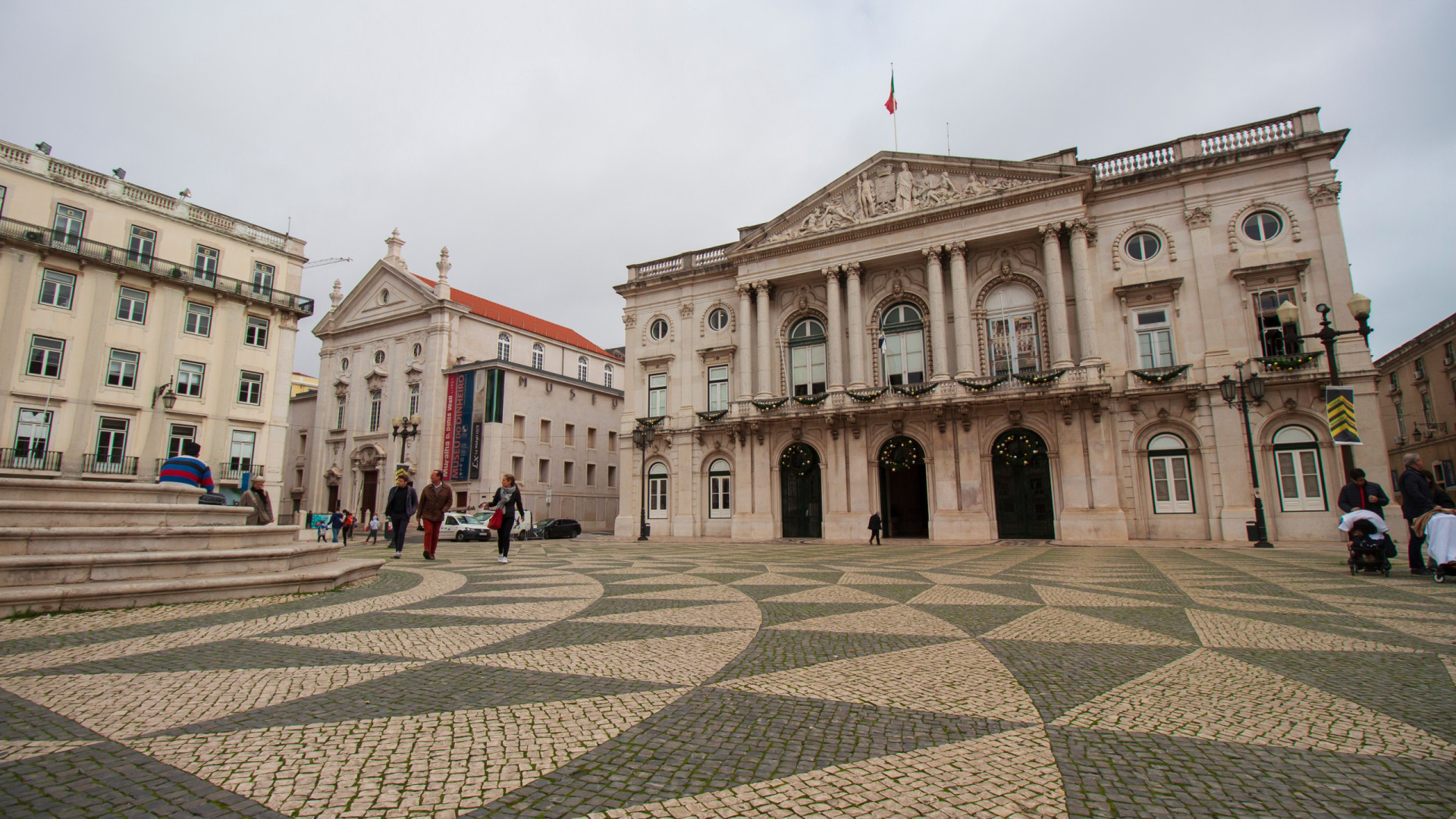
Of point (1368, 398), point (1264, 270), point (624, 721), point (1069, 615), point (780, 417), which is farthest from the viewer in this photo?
point (780, 417)

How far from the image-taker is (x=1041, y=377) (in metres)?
23.5

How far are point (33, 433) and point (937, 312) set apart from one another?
35780 mm

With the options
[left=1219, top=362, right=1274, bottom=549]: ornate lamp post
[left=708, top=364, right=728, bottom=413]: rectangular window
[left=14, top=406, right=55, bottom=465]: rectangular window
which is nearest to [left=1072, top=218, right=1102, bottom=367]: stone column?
[left=1219, top=362, right=1274, bottom=549]: ornate lamp post

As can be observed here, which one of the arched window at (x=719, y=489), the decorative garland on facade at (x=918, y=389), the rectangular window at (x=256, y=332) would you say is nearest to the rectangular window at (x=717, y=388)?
the arched window at (x=719, y=489)

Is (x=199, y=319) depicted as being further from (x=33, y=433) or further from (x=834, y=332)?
(x=834, y=332)

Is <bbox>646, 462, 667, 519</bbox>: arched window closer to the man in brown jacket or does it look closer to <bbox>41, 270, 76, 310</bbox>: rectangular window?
the man in brown jacket

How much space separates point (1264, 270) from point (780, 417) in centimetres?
1763

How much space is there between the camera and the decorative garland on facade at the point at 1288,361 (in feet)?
68.6

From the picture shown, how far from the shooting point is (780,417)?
28578 mm

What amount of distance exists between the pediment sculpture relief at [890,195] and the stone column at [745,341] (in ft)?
9.14

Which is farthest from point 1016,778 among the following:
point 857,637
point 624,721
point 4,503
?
point 4,503

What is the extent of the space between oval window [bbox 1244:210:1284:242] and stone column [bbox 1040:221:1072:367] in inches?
233

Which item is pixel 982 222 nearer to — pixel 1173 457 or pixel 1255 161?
pixel 1255 161

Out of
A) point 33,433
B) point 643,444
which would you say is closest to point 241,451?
point 33,433
